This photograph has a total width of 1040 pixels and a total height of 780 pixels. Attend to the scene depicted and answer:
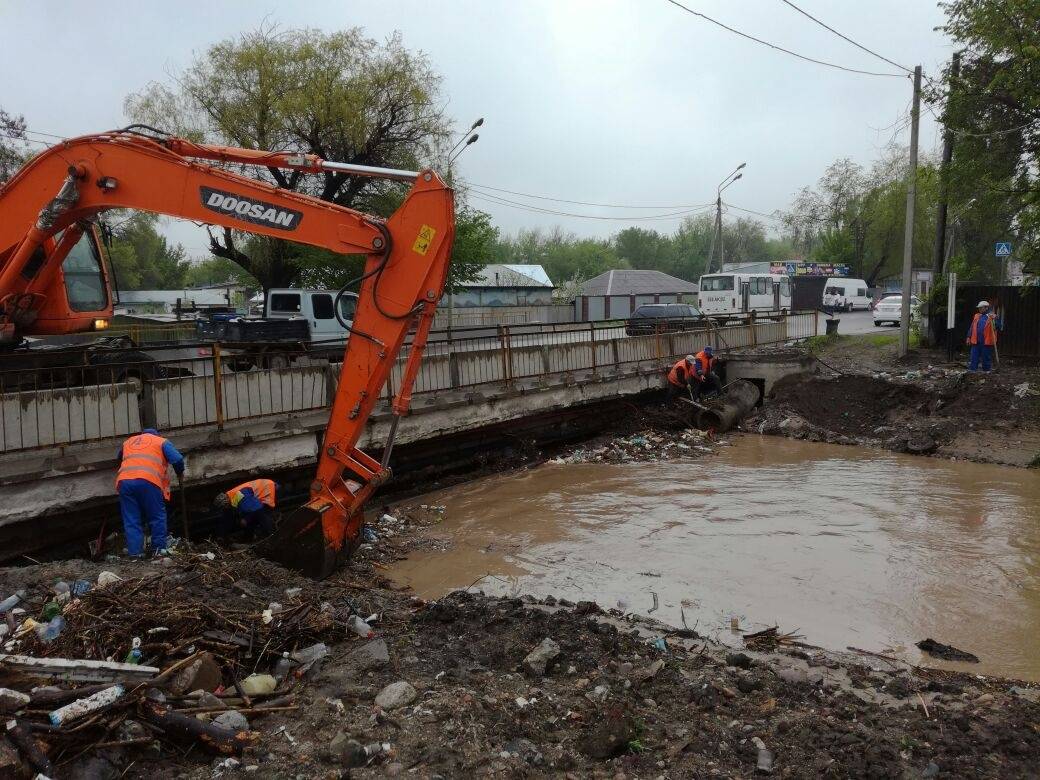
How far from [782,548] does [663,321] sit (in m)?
9.69

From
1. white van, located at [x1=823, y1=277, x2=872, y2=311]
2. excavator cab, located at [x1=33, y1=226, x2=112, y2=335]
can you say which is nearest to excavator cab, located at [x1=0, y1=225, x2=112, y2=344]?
excavator cab, located at [x1=33, y1=226, x2=112, y2=335]

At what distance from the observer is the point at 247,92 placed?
81.8ft

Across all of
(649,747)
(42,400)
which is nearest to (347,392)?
(42,400)

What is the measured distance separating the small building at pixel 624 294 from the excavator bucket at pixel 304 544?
1533 inches

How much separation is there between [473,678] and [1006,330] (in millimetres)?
18474

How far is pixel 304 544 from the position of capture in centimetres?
685

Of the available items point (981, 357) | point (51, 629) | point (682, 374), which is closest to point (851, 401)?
point (682, 374)

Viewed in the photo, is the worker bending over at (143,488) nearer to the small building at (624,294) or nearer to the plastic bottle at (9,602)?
the plastic bottle at (9,602)

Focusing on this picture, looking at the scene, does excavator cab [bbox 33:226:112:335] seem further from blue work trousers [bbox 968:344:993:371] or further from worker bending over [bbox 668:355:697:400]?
blue work trousers [bbox 968:344:993:371]

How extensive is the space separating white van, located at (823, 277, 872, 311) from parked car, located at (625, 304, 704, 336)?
60.9 ft

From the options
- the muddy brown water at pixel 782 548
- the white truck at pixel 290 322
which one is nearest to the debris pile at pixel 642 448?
the muddy brown water at pixel 782 548

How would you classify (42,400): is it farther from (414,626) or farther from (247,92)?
(247,92)

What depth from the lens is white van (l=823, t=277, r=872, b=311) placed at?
42469mm

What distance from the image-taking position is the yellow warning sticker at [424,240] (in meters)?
6.86
